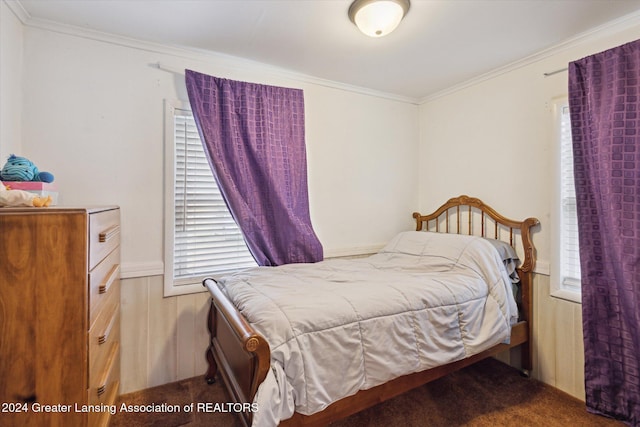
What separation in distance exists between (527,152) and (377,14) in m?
1.61

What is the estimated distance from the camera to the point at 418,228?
10.9 ft

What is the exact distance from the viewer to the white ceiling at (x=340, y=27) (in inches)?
69.3

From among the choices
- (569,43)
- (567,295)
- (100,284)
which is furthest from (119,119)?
(567,295)

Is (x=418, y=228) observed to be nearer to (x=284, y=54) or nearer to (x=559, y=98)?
(x=559, y=98)

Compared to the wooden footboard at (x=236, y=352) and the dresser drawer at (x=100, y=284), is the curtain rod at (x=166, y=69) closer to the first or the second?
the dresser drawer at (x=100, y=284)

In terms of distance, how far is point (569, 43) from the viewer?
214 cm

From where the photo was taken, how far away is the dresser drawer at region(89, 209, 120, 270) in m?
1.26

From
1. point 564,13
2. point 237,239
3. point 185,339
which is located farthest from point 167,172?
point 564,13

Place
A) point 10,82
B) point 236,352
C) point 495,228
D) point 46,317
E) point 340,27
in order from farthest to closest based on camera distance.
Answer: point 495,228 < point 340,27 < point 10,82 < point 236,352 < point 46,317

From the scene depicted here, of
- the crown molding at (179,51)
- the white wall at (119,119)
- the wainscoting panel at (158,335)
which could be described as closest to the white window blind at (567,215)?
the crown molding at (179,51)

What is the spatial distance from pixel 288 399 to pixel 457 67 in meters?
2.68

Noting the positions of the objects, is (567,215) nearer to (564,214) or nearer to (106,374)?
(564,214)

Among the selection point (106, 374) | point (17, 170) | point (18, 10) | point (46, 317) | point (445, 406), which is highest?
point (18, 10)

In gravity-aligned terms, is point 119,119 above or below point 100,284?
above
